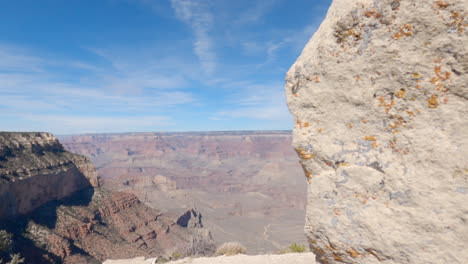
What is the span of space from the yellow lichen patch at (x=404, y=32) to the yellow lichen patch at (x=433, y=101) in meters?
0.72

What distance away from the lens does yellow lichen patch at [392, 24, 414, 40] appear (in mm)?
2967

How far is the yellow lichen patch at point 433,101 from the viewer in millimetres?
2971

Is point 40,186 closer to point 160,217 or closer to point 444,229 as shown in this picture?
point 160,217

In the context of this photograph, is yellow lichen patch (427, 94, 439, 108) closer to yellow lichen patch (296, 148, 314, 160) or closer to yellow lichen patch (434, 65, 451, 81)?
yellow lichen patch (434, 65, 451, 81)

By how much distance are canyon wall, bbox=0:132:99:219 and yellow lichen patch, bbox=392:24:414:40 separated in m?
45.7

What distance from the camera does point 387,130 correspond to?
3244 mm

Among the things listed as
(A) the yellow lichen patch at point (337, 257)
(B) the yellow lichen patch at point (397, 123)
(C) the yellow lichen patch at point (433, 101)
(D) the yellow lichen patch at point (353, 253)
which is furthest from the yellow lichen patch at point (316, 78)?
(A) the yellow lichen patch at point (337, 257)

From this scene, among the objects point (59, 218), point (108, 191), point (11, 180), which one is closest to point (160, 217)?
point (108, 191)

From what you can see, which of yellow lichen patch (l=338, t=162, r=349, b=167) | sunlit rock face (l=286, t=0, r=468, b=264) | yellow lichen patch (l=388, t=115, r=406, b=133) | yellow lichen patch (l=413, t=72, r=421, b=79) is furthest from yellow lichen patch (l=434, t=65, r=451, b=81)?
yellow lichen patch (l=338, t=162, r=349, b=167)

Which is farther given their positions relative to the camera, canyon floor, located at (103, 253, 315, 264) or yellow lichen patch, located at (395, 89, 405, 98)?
canyon floor, located at (103, 253, 315, 264)

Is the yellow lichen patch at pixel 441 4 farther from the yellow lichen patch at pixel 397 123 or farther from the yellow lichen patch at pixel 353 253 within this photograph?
the yellow lichen patch at pixel 353 253

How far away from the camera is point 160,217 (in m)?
63.2

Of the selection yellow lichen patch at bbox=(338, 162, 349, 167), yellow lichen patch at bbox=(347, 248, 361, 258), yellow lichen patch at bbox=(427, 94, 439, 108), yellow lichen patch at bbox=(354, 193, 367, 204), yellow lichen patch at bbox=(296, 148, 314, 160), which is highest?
yellow lichen patch at bbox=(427, 94, 439, 108)

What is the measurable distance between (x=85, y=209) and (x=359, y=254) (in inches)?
2141
